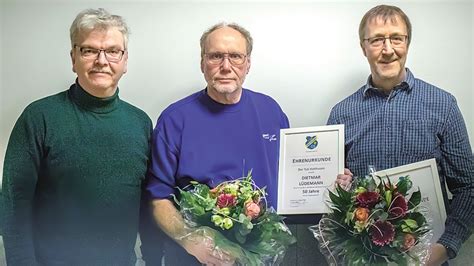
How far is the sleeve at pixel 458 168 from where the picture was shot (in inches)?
66.2

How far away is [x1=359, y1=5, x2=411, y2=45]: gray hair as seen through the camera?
70.0 inches

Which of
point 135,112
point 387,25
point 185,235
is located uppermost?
point 387,25

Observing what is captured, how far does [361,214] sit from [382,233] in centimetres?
7

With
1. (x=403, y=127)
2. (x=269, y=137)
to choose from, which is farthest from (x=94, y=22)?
(x=403, y=127)

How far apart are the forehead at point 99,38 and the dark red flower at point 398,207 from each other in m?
0.93

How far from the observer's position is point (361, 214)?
1.45 metres

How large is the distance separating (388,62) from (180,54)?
72 cm

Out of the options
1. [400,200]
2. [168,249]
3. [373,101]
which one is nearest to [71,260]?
[168,249]

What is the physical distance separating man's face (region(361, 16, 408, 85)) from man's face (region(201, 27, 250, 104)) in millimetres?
415

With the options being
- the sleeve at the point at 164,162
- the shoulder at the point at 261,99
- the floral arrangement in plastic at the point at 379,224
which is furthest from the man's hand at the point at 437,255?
the sleeve at the point at 164,162

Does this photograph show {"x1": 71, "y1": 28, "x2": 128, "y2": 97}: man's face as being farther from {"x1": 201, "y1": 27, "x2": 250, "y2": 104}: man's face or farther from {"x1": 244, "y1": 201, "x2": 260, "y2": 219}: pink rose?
{"x1": 244, "y1": 201, "x2": 260, "y2": 219}: pink rose

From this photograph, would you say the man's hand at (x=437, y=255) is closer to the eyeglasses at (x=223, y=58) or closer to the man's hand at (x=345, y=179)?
the man's hand at (x=345, y=179)

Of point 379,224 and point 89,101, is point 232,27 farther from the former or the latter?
point 379,224

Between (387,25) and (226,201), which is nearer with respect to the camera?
(226,201)
